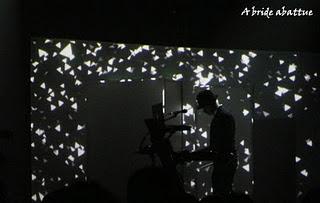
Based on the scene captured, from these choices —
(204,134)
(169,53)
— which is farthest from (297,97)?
(169,53)

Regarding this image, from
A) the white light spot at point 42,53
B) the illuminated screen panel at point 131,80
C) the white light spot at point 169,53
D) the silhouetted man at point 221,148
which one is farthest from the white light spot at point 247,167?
the white light spot at point 42,53

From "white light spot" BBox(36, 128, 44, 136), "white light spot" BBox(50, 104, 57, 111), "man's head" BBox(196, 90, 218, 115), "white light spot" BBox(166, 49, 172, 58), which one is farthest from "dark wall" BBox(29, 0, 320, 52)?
"man's head" BBox(196, 90, 218, 115)

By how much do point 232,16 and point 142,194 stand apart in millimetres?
3669

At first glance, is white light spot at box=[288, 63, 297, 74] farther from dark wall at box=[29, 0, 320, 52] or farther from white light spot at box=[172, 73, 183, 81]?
white light spot at box=[172, 73, 183, 81]

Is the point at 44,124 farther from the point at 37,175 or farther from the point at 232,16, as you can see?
the point at 232,16

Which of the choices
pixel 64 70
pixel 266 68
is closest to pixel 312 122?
pixel 266 68

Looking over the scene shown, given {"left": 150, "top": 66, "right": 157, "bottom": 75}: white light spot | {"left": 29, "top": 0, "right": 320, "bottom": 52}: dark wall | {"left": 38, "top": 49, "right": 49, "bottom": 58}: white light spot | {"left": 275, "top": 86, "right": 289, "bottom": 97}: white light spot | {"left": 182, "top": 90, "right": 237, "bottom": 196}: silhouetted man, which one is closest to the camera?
{"left": 182, "top": 90, "right": 237, "bottom": 196}: silhouetted man

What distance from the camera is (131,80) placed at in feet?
19.4

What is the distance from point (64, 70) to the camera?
5.75 meters

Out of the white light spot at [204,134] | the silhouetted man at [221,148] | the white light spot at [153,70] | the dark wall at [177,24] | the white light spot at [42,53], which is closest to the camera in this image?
the silhouetted man at [221,148]

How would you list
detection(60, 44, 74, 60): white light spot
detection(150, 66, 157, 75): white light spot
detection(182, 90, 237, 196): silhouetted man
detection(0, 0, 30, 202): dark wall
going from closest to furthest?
detection(182, 90, 237, 196): silhouetted man < detection(0, 0, 30, 202): dark wall < detection(60, 44, 74, 60): white light spot < detection(150, 66, 157, 75): white light spot

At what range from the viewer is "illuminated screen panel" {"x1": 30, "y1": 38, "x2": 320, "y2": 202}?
5648mm

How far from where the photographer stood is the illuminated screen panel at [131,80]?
18.5 feet

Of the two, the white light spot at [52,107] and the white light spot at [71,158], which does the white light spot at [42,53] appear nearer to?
the white light spot at [52,107]
